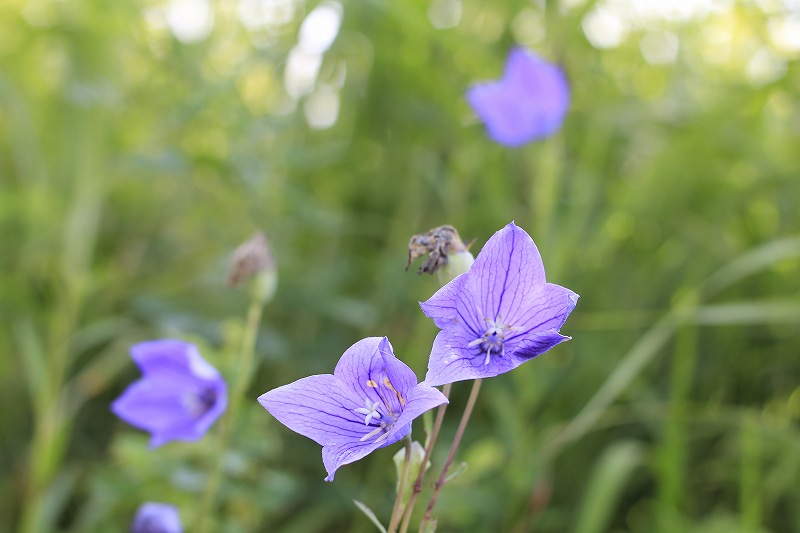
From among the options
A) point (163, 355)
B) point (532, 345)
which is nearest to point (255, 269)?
point (163, 355)

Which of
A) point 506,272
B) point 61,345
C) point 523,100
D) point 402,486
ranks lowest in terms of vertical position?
point 402,486

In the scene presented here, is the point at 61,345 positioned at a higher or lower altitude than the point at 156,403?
higher

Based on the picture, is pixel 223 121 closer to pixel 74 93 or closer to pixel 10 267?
pixel 74 93

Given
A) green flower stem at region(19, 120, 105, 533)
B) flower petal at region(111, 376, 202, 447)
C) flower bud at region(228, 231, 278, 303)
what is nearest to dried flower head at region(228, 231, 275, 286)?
flower bud at region(228, 231, 278, 303)

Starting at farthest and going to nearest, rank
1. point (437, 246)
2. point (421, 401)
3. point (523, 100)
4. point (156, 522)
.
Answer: point (523, 100) → point (156, 522) → point (437, 246) → point (421, 401)

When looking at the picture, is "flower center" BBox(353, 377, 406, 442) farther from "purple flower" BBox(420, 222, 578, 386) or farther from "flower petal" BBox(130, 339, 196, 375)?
"flower petal" BBox(130, 339, 196, 375)

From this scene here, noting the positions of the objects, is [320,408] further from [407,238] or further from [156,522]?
[407,238]

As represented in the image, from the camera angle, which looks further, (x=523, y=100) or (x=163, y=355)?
(x=523, y=100)
